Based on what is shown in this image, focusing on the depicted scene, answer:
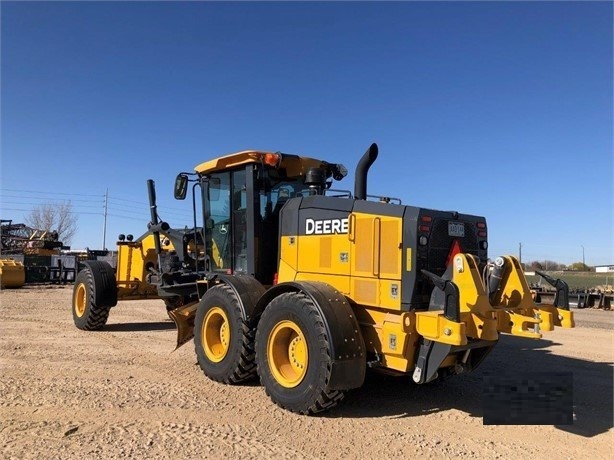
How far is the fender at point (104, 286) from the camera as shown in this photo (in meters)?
10.1

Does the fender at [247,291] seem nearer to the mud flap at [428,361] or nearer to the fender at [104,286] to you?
the mud flap at [428,361]

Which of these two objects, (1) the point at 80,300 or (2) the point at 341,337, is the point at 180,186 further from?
(1) the point at 80,300

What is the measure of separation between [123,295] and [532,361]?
7927 mm

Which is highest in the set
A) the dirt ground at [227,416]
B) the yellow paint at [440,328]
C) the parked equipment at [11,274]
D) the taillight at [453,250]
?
the taillight at [453,250]

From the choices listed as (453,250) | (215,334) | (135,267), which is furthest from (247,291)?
(135,267)

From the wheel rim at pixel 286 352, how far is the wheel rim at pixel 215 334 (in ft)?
3.60

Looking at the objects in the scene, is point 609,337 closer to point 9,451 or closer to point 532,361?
point 532,361

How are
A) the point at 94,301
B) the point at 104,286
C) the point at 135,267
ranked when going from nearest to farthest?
the point at 94,301 → the point at 104,286 → the point at 135,267

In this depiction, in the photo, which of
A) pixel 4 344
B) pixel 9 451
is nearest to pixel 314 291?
pixel 9 451

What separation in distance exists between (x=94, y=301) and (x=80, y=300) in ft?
3.48

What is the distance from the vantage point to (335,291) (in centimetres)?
557

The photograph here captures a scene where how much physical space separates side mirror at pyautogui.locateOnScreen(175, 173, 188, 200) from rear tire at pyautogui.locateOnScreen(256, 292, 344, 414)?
111 inches

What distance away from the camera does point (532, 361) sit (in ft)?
27.4

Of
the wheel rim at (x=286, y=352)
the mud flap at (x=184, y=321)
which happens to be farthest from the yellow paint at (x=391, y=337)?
the mud flap at (x=184, y=321)
